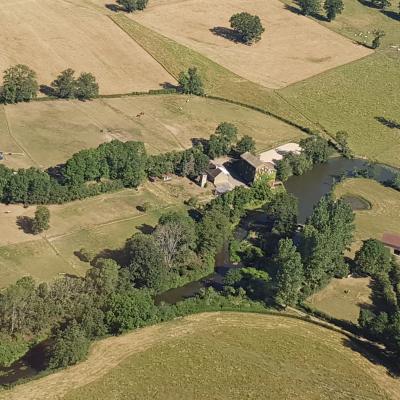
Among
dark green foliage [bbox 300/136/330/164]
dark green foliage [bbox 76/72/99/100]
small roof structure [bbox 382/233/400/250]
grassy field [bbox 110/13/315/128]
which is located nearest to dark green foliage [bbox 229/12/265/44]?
grassy field [bbox 110/13/315/128]

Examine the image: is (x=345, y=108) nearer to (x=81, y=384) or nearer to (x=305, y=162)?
(x=305, y=162)

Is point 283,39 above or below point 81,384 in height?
above

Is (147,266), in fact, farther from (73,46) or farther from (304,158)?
(73,46)

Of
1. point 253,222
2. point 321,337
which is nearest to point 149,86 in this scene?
point 253,222

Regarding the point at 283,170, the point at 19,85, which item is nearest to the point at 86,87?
the point at 19,85

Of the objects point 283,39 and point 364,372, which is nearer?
point 364,372

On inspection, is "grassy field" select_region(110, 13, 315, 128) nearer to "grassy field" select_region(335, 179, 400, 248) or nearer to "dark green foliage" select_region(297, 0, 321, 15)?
"grassy field" select_region(335, 179, 400, 248)

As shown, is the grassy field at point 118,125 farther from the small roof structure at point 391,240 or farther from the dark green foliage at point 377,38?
the dark green foliage at point 377,38
